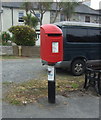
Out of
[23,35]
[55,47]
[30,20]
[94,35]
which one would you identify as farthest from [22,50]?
[30,20]

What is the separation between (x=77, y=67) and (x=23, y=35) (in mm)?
6400

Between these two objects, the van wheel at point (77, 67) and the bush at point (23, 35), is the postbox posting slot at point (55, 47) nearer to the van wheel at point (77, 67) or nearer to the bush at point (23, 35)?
the van wheel at point (77, 67)

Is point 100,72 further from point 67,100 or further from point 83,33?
point 83,33

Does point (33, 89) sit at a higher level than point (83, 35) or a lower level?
lower

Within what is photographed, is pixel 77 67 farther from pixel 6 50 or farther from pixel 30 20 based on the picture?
pixel 30 20

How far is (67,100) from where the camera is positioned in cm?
466

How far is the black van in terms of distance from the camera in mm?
6992

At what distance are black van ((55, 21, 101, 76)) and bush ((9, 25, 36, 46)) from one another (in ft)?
18.8

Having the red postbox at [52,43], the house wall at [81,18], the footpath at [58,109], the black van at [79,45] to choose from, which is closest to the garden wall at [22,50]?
the black van at [79,45]

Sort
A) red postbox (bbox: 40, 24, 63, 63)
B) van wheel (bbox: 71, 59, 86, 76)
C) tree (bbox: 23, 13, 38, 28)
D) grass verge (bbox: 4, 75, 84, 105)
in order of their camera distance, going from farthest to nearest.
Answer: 1. tree (bbox: 23, 13, 38, 28)
2. van wheel (bbox: 71, 59, 86, 76)
3. grass verge (bbox: 4, 75, 84, 105)
4. red postbox (bbox: 40, 24, 63, 63)

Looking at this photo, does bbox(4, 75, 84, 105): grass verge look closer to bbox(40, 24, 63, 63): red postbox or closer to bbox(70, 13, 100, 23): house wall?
bbox(40, 24, 63, 63): red postbox

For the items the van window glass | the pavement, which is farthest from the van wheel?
the pavement

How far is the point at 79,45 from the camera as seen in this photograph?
7.11m

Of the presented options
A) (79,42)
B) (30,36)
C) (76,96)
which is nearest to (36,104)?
(76,96)
